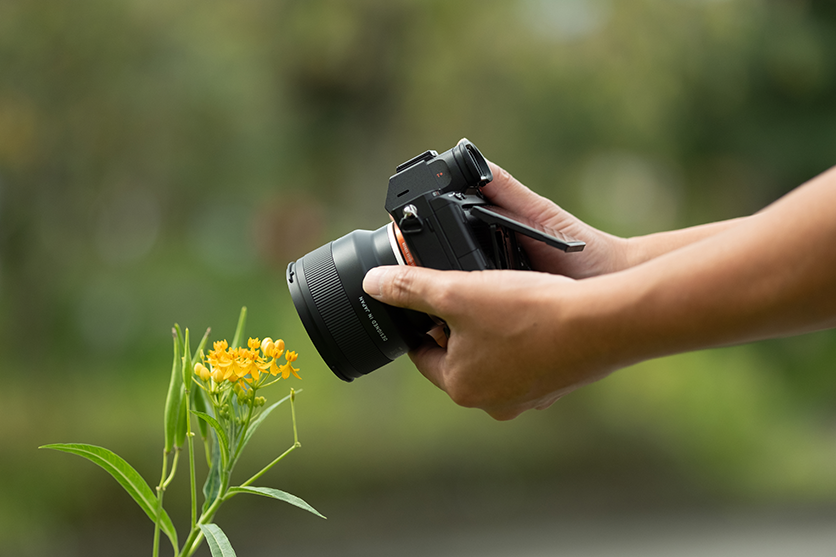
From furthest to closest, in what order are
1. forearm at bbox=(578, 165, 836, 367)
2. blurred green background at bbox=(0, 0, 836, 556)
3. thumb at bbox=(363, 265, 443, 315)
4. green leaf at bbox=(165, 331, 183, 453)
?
blurred green background at bbox=(0, 0, 836, 556), thumb at bbox=(363, 265, 443, 315), green leaf at bbox=(165, 331, 183, 453), forearm at bbox=(578, 165, 836, 367)

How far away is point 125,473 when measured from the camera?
71 cm

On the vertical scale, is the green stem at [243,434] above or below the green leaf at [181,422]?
below

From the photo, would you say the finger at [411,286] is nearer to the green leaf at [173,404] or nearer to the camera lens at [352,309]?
the camera lens at [352,309]

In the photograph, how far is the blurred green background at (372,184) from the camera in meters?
3.09

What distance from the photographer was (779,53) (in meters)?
4.57

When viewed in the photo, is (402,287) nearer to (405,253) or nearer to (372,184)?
(405,253)

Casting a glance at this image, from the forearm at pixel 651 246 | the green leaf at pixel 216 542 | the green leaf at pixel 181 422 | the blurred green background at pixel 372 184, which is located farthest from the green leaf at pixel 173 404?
the blurred green background at pixel 372 184

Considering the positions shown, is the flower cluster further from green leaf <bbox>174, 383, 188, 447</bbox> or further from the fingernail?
the fingernail

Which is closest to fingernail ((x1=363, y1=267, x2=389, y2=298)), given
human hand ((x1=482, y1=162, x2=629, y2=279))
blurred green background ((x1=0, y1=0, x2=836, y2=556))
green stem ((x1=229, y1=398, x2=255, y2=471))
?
green stem ((x1=229, y1=398, x2=255, y2=471))

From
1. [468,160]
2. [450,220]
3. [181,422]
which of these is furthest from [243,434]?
[468,160]

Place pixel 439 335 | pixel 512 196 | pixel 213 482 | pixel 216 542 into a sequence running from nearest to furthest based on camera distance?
pixel 216 542
pixel 213 482
pixel 439 335
pixel 512 196

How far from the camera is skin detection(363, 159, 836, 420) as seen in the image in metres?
0.66

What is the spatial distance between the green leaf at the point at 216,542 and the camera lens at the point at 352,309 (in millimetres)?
328

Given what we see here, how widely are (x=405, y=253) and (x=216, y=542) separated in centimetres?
→ 45
